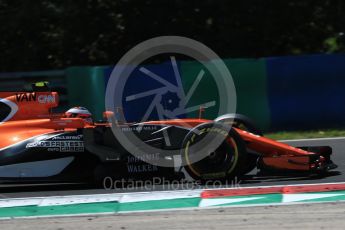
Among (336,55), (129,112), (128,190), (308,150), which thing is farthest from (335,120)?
(128,190)

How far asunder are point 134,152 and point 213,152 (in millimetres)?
906

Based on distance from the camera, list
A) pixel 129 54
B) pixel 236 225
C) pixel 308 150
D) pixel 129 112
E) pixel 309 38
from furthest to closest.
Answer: pixel 309 38 → pixel 129 54 → pixel 129 112 → pixel 308 150 → pixel 236 225

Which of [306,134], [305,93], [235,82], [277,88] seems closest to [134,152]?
[306,134]

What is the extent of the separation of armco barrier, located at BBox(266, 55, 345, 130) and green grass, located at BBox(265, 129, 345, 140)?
368 mm

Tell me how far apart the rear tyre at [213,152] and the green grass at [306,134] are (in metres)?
4.60

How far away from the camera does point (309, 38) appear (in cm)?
1798

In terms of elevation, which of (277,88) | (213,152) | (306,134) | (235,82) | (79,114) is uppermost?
(235,82)

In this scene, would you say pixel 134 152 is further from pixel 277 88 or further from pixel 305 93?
pixel 305 93

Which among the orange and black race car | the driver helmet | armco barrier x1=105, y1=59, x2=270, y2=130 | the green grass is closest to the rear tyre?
the orange and black race car

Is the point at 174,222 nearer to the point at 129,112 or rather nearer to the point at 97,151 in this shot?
the point at 97,151

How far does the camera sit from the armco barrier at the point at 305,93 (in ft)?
41.9

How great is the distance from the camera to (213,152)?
7.29 meters

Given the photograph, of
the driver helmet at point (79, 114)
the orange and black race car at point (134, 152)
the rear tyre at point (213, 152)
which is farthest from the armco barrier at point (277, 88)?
the rear tyre at point (213, 152)

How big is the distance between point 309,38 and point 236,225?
13340 mm
